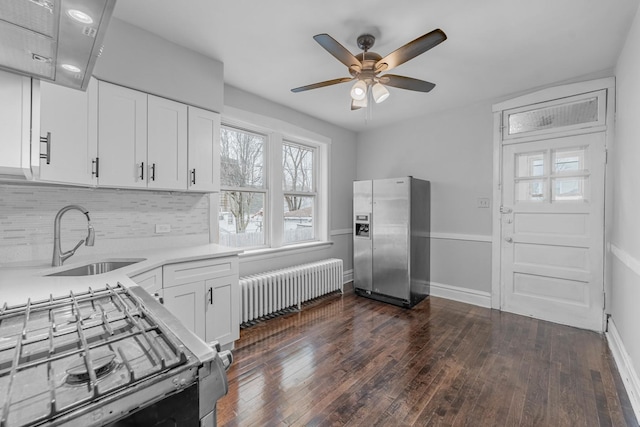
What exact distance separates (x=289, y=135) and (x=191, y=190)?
1740mm

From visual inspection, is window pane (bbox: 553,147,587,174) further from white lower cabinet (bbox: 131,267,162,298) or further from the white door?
white lower cabinet (bbox: 131,267,162,298)

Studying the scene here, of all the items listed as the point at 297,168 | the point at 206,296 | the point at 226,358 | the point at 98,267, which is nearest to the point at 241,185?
the point at 297,168

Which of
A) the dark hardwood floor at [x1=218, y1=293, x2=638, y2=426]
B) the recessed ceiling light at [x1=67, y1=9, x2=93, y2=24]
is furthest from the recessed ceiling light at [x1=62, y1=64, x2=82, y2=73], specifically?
the dark hardwood floor at [x1=218, y1=293, x2=638, y2=426]

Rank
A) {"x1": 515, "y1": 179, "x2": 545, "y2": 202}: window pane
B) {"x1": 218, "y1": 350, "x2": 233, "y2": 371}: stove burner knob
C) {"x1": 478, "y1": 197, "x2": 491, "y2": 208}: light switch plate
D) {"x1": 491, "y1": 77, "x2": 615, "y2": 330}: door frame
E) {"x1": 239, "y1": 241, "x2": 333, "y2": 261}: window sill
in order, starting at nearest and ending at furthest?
{"x1": 218, "y1": 350, "x2": 233, "y2": 371}: stove burner knob, {"x1": 491, "y1": 77, "x2": 615, "y2": 330}: door frame, {"x1": 515, "y1": 179, "x2": 545, "y2": 202}: window pane, {"x1": 239, "y1": 241, "x2": 333, "y2": 261}: window sill, {"x1": 478, "y1": 197, "x2": 491, "y2": 208}: light switch plate

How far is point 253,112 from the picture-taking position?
11.3 ft

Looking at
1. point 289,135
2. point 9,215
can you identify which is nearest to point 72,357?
point 9,215

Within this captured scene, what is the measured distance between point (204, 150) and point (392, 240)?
8.14 ft

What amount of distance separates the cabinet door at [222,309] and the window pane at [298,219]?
1570 mm

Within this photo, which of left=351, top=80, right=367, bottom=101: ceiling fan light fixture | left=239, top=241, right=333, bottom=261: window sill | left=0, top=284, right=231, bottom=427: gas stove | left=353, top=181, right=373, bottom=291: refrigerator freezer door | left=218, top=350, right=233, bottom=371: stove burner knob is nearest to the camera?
left=0, top=284, right=231, bottom=427: gas stove

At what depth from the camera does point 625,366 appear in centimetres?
212

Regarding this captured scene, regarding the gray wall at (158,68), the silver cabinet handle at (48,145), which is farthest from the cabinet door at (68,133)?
the gray wall at (158,68)

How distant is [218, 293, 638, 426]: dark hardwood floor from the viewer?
5.81 feet

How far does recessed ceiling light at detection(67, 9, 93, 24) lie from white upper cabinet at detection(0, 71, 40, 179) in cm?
88

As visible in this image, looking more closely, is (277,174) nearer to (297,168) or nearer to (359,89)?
(297,168)
